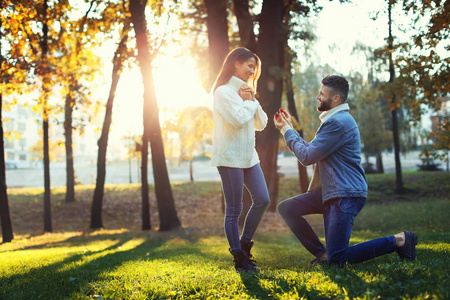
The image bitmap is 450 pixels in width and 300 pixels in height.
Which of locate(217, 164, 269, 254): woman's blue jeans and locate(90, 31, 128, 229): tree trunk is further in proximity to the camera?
locate(90, 31, 128, 229): tree trunk

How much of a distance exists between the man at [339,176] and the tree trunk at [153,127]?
9685 mm

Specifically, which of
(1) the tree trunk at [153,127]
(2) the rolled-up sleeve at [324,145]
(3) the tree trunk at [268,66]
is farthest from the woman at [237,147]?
(1) the tree trunk at [153,127]

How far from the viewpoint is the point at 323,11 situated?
551 inches

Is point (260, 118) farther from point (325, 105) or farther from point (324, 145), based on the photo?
point (324, 145)

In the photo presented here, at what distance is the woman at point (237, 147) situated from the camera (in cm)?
475

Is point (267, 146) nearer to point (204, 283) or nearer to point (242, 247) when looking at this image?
point (242, 247)

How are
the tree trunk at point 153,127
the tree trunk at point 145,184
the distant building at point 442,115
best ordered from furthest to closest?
the distant building at point 442,115
the tree trunk at point 145,184
the tree trunk at point 153,127

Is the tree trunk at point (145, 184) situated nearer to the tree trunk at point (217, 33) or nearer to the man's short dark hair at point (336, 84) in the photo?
the tree trunk at point (217, 33)

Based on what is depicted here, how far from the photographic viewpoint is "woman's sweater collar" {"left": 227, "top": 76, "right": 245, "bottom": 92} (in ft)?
16.3

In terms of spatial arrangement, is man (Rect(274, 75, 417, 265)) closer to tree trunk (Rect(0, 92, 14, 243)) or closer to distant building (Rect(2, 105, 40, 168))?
tree trunk (Rect(0, 92, 14, 243))

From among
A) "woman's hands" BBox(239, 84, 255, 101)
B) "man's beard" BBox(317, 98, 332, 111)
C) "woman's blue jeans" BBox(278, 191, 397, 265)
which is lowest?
"woman's blue jeans" BBox(278, 191, 397, 265)

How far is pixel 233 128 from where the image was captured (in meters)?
4.85

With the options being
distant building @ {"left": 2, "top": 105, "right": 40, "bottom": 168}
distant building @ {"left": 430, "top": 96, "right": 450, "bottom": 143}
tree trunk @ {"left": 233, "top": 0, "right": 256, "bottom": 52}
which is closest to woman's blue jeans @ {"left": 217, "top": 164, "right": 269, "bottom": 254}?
tree trunk @ {"left": 233, "top": 0, "right": 256, "bottom": 52}

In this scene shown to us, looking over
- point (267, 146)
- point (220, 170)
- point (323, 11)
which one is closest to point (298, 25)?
point (323, 11)
